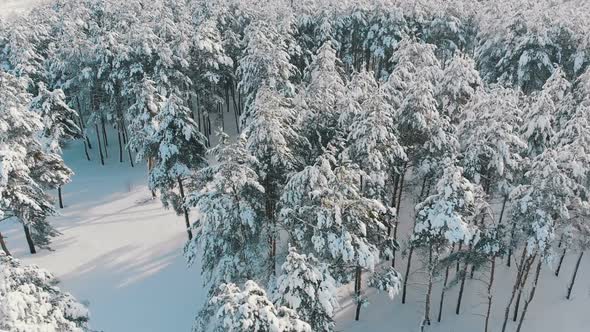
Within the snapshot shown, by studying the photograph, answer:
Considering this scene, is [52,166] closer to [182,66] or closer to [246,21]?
[182,66]

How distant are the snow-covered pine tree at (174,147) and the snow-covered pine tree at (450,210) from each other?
1211 centimetres

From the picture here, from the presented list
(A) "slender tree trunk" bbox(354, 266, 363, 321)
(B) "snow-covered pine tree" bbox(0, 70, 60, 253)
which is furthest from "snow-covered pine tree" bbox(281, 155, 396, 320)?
(B) "snow-covered pine tree" bbox(0, 70, 60, 253)

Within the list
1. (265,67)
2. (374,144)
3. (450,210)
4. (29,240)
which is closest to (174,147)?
(374,144)

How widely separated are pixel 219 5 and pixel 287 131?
1330 inches

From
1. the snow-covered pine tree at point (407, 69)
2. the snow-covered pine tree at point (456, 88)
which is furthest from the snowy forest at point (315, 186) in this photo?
the snow-covered pine tree at point (407, 69)

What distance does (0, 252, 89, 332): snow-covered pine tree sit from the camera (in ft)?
40.6

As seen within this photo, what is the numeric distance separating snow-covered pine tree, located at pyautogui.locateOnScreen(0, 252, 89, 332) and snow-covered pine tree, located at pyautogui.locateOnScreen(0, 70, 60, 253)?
39.7 ft

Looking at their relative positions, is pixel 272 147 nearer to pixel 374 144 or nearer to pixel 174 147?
pixel 374 144

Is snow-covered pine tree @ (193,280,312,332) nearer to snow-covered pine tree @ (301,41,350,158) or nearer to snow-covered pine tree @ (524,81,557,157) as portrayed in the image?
snow-covered pine tree @ (301,41,350,158)

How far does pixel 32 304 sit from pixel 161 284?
618 inches

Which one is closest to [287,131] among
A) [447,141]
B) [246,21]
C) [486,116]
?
[447,141]

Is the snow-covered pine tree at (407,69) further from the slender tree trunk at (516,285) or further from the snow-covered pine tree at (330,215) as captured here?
the slender tree trunk at (516,285)

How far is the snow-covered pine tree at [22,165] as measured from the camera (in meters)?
25.7

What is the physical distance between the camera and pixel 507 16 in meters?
40.5
